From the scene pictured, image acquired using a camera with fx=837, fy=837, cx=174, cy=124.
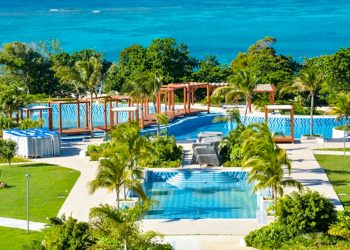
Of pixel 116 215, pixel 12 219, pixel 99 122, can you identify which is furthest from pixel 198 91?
pixel 116 215

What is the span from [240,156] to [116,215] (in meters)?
13.7

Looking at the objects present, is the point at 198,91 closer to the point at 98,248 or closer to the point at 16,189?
the point at 16,189

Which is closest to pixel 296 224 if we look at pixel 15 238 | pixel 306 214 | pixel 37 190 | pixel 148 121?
pixel 306 214

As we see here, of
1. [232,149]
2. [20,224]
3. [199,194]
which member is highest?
[232,149]

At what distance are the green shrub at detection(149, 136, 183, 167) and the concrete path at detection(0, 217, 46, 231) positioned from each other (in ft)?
27.3

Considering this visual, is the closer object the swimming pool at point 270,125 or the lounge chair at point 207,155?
the lounge chair at point 207,155

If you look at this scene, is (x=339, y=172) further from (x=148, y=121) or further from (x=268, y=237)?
(x=148, y=121)

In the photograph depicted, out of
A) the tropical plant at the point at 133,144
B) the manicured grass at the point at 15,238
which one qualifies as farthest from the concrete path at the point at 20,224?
the tropical plant at the point at 133,144

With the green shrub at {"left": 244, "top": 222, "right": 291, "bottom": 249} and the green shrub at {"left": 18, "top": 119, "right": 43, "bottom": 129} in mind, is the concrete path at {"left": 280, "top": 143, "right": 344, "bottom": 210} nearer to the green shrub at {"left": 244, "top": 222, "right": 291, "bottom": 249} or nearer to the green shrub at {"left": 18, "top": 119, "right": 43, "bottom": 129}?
the green shrub at {"left": 244, "top": 222, "right": 291, "bottom": 249}

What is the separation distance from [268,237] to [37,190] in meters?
10.3

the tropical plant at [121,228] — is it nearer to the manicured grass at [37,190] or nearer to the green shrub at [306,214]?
the green shrub at [306,214]

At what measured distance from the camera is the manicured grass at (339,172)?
1125 inches

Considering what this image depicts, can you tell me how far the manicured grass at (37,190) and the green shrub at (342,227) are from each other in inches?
351

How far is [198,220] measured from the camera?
26.2 m
